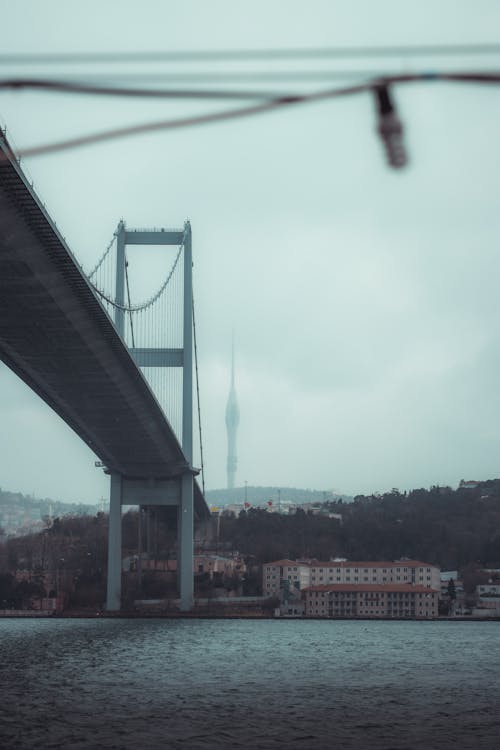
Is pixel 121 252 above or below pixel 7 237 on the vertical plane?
above

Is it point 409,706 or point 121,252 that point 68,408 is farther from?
point 409,706

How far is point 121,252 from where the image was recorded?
2028 inches

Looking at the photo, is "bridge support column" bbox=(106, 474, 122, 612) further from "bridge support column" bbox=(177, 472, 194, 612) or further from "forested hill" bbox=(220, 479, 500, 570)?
"forested hill" bbox=(220, 479, 500, 570)

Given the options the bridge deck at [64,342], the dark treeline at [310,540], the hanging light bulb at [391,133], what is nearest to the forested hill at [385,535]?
the dark treeline at [310,540]

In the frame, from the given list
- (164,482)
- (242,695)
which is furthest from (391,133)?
(164,482)

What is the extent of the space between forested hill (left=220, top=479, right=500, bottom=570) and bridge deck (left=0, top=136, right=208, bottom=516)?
174ft

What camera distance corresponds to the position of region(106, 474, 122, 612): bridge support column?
168 ft

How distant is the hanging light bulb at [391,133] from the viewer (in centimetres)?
287

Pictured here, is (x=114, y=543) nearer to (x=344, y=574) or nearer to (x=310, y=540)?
(x=344, y=574)

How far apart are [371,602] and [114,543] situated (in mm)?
25999

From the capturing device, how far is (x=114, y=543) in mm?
52562

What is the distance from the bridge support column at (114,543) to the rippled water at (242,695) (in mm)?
13253

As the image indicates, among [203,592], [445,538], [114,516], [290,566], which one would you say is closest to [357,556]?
[445,538]

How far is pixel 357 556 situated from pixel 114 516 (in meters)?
48.1
